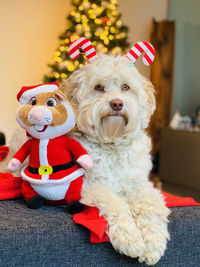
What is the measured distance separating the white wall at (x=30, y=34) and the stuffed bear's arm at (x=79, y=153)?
3.76m

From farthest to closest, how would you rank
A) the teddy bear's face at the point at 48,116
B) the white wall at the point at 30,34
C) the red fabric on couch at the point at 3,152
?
the white wall at the point at 30,34
the red fabric on couch at the point at 3,152
the teddy bear's face at the point at 48,116

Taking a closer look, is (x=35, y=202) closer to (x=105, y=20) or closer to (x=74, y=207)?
(x=74, y=207)

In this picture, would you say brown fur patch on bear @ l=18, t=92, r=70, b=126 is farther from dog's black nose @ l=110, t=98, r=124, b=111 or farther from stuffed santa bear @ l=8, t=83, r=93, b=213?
dog's black nose @ l=110, t=98, r=124, b=111

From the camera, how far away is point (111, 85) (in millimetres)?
1217

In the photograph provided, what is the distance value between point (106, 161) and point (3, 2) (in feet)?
13.9

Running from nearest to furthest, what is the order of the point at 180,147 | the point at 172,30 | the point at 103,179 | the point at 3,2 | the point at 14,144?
the point at 103,179
the point at 14,144
the point at 180,147
the point at 3,2
the point at 172,30

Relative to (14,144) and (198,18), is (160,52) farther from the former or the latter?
(14,144)

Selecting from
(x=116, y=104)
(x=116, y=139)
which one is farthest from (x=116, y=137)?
(x=116, y=104)

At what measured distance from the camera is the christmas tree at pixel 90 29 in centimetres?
430

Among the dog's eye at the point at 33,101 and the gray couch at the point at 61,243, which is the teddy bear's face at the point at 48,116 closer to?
the dog's eye at the point at 33,101

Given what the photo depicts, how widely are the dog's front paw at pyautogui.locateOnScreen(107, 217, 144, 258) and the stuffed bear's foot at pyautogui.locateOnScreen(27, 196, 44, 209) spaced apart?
29 centimetres

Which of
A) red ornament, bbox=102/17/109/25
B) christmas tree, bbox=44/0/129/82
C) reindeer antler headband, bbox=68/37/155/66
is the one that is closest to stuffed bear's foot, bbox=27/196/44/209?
reindeer antler headband, bbox=68/37/155/66

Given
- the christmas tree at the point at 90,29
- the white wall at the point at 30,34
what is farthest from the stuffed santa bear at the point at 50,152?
the white wall at the point at 30,34

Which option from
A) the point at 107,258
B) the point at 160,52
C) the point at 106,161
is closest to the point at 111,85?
the point at 106,161
